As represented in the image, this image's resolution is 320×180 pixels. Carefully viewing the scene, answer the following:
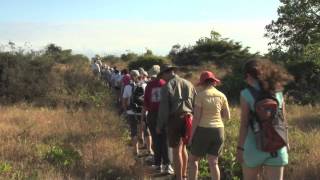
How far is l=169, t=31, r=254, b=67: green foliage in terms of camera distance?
160ft

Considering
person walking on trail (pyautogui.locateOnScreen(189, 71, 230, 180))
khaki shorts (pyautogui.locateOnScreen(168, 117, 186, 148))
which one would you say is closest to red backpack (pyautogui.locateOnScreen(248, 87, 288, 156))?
person walking on trail (pyautogui.locateOnScreen(189, 71, 230, 180))

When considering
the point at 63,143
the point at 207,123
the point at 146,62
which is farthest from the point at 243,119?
the point at 146,62

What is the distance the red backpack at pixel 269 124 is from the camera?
19.7 feet

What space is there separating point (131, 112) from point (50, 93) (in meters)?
13.2

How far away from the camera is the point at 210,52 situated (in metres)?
50.2

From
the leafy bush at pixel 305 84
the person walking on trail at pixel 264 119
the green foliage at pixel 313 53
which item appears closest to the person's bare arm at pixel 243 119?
the person walking on trail at pixel 264 119

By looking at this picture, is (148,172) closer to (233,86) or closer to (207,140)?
(207,140)

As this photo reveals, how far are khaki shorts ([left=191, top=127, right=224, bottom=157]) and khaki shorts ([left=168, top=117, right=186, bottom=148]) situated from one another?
89cm

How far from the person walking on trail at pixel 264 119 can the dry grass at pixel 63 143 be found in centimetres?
355

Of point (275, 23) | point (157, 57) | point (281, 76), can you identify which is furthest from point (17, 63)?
point (157, 57)

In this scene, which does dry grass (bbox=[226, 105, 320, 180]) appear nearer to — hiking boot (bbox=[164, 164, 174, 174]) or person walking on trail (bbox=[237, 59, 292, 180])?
hiking boot (bbox=[164, 164, 174, 174])

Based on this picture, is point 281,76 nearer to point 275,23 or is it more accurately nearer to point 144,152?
point 144,152

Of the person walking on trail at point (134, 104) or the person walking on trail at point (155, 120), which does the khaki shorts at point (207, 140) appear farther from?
the person walking on trail at point (134, 104)

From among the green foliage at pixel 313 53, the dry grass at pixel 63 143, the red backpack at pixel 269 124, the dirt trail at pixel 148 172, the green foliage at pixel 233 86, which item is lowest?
the dirt trail at pixel 148 172
